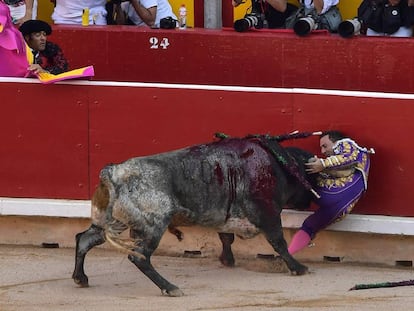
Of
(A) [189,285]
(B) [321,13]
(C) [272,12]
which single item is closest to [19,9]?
(C) [272,12]

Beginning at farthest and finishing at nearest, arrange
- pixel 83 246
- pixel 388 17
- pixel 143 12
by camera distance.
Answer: pixel 143 12
pixel 388 17
pixel 83 246

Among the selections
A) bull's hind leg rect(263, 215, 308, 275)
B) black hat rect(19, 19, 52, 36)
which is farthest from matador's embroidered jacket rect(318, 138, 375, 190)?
black hat rect(19, 19, 52, 36)

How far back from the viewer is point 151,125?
942 cm

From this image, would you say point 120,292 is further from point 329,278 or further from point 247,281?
point 329,278

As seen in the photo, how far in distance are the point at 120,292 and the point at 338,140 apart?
183 cm

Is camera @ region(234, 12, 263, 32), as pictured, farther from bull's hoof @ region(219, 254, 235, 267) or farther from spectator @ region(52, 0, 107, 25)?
bull's hoof @ region(219, 254, 235, 267)

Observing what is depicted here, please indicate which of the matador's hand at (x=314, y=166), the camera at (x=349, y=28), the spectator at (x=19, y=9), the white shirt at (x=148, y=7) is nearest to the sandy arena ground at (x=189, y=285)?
the matador's hand at (x=314, y=166)

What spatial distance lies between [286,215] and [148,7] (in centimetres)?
229

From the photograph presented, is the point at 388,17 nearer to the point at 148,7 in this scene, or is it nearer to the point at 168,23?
the point at 168,23

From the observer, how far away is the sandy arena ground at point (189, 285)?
310 inches

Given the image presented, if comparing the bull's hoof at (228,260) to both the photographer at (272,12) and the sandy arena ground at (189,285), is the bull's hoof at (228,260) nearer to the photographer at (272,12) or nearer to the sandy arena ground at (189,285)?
the sandy arena ground at (189,285)

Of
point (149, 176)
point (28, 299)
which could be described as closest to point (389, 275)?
point (149, 176)

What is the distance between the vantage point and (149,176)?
Answer: 26.9 feet

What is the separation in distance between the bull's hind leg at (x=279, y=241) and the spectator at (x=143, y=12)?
2476 mm
